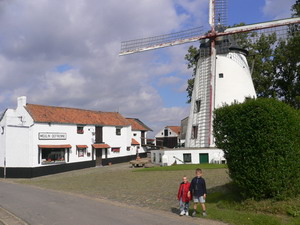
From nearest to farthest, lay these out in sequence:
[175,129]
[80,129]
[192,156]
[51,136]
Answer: [192,156]
[51,136]
[80,129]
[175,129]

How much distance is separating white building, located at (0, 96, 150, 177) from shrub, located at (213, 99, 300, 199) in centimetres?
2509

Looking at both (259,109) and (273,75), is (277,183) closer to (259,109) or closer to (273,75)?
(259,109)

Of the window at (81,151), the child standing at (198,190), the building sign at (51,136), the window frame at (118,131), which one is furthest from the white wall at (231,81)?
the child standing at (198,190)

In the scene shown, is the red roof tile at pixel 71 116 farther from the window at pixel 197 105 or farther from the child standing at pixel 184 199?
the child standing at pixel 184 199

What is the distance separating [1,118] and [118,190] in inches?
845

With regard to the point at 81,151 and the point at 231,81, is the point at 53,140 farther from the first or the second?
the point at 231,81

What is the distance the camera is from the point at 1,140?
32156 millimetres

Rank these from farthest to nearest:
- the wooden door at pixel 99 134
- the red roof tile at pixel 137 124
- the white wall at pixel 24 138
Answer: the red roof tile at pixel 137 124 < the wooden door at pixel 99 134 < the white wall at pixel 24 138

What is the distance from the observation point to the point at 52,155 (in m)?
32.7

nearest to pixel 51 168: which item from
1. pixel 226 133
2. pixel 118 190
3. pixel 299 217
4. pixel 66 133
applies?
pixel 66 133

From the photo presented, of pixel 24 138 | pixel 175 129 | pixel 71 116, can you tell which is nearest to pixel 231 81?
pixel 71 116

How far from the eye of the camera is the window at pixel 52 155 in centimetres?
3191

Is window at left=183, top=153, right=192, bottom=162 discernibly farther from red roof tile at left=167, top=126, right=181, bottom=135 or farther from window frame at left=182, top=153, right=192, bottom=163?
red roof tile at left=167, top=126, right=181, bottom=135

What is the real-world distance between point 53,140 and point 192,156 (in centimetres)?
1515
